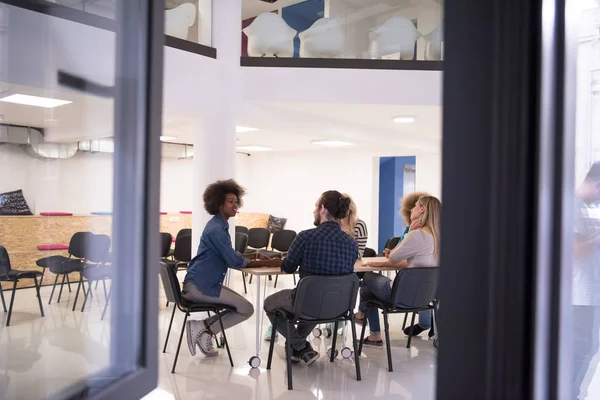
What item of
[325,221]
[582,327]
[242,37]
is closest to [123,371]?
[582,327]

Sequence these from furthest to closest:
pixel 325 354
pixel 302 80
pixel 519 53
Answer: pixel 302 80 → pixel 325 354 → pixel 519 53

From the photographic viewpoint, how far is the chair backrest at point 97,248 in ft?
5.19

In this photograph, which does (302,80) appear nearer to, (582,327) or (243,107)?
(243,107)

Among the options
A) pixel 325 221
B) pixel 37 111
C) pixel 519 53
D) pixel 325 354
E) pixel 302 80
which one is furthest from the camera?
pixel 302 80

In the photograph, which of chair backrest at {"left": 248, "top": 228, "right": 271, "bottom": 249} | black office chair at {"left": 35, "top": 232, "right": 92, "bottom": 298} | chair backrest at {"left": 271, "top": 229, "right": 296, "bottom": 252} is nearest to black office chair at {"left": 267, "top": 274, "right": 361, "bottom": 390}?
black office chair at {"left": 35, "top": 232, "right": 92, "bottom": 298}

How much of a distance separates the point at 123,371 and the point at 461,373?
0.82 meters

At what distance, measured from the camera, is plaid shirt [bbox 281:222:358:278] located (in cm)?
390

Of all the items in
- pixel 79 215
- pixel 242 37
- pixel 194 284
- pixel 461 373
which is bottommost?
pixel 194 284

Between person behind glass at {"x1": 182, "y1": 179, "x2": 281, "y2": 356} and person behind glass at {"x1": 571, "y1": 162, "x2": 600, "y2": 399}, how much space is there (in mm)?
3232

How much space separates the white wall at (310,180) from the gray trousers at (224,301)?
6.24 metres

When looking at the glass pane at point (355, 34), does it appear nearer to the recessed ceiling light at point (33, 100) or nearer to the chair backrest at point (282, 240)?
the chair backrest at point (282, 240)

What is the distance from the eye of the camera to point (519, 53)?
0.91 metres

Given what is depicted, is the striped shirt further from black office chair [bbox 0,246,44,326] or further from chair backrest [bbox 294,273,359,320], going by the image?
black office chair [bbox 0,246,44,326]

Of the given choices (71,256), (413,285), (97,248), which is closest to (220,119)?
(413,285)
